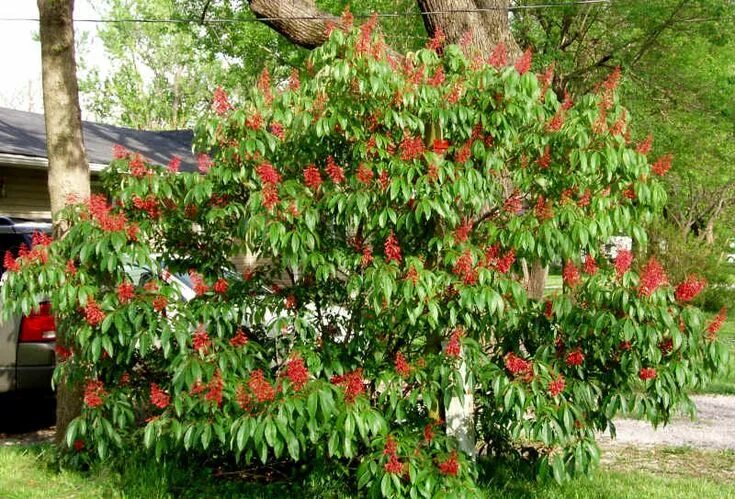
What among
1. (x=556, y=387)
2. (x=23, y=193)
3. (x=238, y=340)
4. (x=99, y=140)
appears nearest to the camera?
(x=556, y=387)

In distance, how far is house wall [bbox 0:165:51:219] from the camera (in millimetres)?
13930

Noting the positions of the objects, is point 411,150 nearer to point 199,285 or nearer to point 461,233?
point 461,233

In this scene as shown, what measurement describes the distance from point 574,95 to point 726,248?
23.2ft

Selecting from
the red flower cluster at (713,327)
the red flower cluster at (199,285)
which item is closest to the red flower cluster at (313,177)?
the red flower cluster at (199,285)

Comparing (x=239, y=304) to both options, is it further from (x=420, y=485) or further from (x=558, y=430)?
(x=558, y=430)

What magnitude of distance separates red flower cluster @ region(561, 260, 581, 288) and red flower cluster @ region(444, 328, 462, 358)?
27.5 inches

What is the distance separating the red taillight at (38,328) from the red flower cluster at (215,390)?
2943 mm

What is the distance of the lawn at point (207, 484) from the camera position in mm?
5340

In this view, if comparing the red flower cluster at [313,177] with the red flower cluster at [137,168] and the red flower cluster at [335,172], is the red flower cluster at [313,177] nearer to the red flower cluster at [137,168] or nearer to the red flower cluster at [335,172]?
the red flower cluster at [335,172]

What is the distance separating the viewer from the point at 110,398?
5.09 metres

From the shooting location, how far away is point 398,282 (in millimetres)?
4352

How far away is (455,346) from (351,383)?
594 millimetres

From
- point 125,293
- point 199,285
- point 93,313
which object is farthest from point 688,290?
point 93,313

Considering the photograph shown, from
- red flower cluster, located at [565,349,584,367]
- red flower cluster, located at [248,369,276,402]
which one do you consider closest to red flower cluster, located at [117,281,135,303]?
red flower cluster, located at [248,369,276,402]
